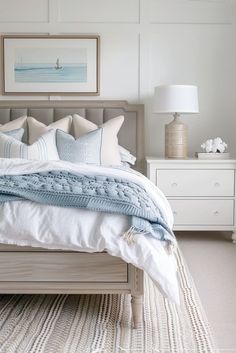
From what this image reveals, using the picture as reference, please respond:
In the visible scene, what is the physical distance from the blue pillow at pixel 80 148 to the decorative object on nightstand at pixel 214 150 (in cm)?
97

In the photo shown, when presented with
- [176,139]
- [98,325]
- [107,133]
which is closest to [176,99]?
[176,139]

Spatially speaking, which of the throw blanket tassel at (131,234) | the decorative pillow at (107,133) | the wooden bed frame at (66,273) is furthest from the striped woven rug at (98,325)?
the decorative pillow at (107,133)

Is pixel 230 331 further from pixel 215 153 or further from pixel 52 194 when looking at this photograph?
pixel 215 153

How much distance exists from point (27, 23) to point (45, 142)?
57.3 inches

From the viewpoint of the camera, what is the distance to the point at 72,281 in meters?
2.38

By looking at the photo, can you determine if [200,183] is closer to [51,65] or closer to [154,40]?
[154,40]

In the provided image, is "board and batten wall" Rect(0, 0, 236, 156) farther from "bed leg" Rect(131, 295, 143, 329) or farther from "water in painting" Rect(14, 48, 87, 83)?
"bed leg" Rect(131, 295, 143, 329)

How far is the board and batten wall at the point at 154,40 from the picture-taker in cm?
477

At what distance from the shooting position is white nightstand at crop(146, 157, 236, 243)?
4305 millimetres

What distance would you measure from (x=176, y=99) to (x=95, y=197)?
223 centimetres

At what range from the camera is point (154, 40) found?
4801mm

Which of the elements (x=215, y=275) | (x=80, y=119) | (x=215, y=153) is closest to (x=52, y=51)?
(x=80, y=119)

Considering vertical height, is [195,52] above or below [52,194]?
above

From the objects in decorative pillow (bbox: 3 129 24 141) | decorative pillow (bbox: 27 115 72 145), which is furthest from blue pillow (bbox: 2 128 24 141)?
decorative pillow (bbox: 27 115 72 145)
